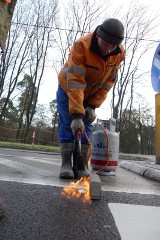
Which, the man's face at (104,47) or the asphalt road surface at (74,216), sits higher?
the man's face at (104,47)

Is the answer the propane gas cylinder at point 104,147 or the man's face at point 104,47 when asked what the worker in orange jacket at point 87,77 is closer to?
the man's face at point 104,47

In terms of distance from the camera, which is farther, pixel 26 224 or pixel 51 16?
pixel 51 16

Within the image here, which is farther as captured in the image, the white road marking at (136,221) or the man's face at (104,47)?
the man's face at (104,47)

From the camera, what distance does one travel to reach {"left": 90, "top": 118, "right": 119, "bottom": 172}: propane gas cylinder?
405 cm

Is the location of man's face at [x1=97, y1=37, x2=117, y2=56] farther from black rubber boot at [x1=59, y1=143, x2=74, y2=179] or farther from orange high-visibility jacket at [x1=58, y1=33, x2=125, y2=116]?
black rubber boot at [x1=59, y1=143, x2=74, y2=179]

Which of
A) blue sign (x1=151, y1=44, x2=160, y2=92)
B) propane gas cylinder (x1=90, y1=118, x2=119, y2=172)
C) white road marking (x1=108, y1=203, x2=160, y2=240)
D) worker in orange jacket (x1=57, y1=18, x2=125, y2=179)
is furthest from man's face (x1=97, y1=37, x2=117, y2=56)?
white road marking (x1=108, y1=203, x2=160, y2=240)

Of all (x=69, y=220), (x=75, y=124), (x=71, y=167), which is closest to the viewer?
(x=69, y=220)

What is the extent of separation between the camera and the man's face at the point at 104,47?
290 cm

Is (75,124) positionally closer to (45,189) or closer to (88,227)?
(45,189)

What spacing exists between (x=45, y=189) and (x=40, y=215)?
31.0 inches

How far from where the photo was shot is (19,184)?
2.55 meters

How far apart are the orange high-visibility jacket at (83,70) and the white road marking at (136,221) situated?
121 cm

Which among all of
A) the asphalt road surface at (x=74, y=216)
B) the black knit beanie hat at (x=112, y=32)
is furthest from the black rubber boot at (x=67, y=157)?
the black knit beanie hat at (x=112, y=32)

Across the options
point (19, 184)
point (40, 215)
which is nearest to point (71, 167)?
point (19, 184)
